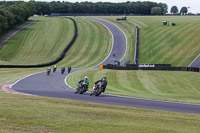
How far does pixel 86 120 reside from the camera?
16672 millimetres

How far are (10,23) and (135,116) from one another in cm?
10966

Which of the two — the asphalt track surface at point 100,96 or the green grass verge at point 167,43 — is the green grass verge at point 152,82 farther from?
the green grass verge at point 167,43

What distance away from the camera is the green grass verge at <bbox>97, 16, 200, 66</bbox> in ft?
264

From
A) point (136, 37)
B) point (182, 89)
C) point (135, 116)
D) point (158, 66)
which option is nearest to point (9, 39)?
point (136, 37)

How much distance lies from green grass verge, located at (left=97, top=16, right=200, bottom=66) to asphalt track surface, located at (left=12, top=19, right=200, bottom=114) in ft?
9.43

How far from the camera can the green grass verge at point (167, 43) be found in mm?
80438

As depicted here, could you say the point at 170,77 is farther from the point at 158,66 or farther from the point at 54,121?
the point at 54,121

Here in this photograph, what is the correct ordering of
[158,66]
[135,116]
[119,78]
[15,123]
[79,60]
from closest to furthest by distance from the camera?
[15,123] → [135,116] → [119,78] → [158,66] → [79,60]

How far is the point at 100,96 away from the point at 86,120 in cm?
1350

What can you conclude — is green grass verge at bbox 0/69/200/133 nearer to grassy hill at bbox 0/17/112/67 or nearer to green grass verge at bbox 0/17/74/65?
grassy hill at bbox 0/17/112/67

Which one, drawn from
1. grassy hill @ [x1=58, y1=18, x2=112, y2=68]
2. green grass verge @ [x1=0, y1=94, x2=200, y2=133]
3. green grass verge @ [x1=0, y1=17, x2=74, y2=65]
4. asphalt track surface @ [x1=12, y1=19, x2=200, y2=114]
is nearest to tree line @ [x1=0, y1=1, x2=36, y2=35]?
green grass verge @ [x1=0, y1=17, x2=74, y2=65]

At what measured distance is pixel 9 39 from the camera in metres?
109

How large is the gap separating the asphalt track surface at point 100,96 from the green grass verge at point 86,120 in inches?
149

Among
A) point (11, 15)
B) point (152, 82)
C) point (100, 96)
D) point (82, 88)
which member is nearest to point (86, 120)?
point (100, 96)
